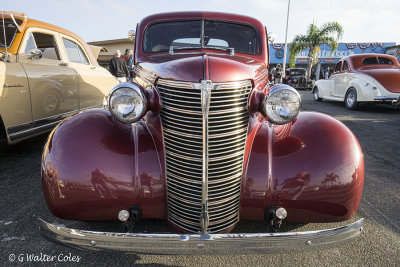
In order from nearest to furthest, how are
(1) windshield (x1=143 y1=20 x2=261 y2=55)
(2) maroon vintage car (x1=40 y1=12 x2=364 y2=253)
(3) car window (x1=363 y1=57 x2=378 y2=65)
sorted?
(2) maroon vintage car (x1=40 y1=12 x2=364 y2=253)
(1) windshield (x1=143 y1=20 x2=261 y2=55)
(3) car window (x1=363 y1=57 x2=378 y2=65)

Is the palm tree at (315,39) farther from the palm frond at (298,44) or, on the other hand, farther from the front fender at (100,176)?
the front fender at (100,176)

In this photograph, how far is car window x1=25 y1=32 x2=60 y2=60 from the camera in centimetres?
405

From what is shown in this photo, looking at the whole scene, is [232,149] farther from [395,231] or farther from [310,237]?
[395,231]

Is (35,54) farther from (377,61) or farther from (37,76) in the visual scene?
(377,61)

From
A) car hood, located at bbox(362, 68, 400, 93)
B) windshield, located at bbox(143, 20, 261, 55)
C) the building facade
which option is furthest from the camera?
the building facade

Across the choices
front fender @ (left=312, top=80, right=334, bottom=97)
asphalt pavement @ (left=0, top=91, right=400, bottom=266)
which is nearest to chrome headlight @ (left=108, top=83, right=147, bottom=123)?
asphalt pavement @ (left=0, top=91, right=400, bottom=266)

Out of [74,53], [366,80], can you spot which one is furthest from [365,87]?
[74,53]

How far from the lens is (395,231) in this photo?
2268mm

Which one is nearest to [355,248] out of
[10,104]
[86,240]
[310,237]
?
[310,237]

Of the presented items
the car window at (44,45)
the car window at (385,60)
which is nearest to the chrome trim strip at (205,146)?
the car window at (44,45)

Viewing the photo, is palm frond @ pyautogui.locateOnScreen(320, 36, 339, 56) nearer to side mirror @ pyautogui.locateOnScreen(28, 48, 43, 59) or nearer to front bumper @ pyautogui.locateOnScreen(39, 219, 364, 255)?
side mirror @ pyautogui.locateOnScreen(28, 48, 43, 59)

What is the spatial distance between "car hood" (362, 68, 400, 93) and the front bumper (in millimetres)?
8305

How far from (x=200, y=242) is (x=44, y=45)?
4.59 metres

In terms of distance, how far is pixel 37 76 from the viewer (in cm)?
389
